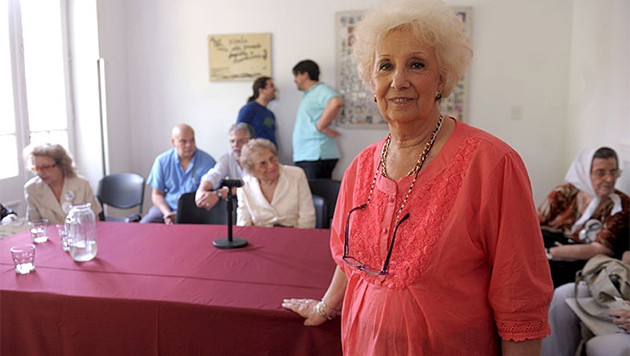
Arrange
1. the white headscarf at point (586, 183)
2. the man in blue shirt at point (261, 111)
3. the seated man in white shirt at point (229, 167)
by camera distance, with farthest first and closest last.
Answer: the man in blue shirt at point (261, 111) → the seated man in white shirt at point (229, 167) → the white headscarf at point (586, 183)

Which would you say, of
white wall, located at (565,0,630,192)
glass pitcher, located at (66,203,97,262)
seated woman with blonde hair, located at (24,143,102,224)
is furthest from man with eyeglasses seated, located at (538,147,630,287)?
seated woman with blonde hair, located at (24,143,102,224)

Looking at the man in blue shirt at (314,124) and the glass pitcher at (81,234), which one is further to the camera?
the man in blue shirt at (314,124)

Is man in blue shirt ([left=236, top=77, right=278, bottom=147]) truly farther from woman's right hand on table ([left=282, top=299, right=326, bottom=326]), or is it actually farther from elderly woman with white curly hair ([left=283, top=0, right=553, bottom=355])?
elderly woman with white curly hair ([left=283, top=0, right=553, bottom=355])

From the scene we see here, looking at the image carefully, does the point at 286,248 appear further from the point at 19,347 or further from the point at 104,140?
the point at 104,140

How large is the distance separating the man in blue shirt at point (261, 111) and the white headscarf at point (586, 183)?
255cm

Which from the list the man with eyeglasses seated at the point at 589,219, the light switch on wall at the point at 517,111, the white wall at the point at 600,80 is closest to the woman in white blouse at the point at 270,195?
the man with eyeglasses seated at the point at 589,219

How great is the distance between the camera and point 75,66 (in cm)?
457

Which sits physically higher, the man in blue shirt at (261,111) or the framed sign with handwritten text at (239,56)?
the framed sign with handwritten text at (239,56)

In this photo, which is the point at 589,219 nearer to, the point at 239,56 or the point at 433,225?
the point at 433,225

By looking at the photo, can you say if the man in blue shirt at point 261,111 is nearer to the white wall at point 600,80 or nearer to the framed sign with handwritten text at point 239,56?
the framed sign with handwritten text at point 239,56

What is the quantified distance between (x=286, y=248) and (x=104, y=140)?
3.22m

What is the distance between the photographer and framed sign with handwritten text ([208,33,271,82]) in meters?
4.71

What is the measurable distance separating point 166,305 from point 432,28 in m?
1.15

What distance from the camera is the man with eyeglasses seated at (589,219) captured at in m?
2.44
